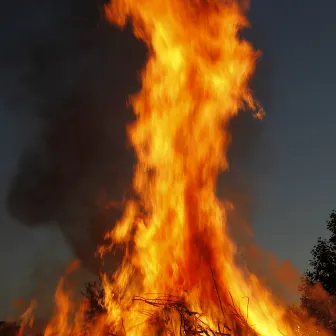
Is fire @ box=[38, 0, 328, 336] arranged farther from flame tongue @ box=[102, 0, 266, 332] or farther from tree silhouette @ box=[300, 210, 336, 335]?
tree silhouette @ box=[300, 210, 336, 335]

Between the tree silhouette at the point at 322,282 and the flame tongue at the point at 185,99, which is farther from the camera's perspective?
the tree silhouette at the point at 322,282

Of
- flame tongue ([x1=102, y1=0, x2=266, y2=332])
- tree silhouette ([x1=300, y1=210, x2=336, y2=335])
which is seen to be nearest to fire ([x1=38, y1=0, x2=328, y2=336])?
flame tongue ([x1=102, y1=0, x2=266, y2=332])

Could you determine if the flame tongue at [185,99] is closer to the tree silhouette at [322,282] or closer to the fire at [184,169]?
the fire at [184,169]

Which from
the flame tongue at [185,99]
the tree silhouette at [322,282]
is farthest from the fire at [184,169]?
the tree silhouette at [322,282]

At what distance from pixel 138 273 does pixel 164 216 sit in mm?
1985

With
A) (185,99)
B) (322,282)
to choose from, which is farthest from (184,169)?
(322,282)

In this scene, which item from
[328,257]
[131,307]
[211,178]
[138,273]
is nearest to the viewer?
[131,307]

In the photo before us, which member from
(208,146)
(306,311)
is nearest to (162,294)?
(208,146)

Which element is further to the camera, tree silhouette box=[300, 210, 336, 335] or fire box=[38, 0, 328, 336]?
tree silhouette box=[300, 210, 336, 335]

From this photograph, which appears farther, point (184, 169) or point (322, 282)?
point (322, 282)

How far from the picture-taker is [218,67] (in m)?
15.0

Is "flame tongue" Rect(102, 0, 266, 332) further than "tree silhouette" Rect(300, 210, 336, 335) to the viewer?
No

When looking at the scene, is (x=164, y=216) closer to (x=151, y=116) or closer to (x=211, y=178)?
(x=211, y=178)

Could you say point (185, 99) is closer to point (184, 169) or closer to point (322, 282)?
point (184, 169)
